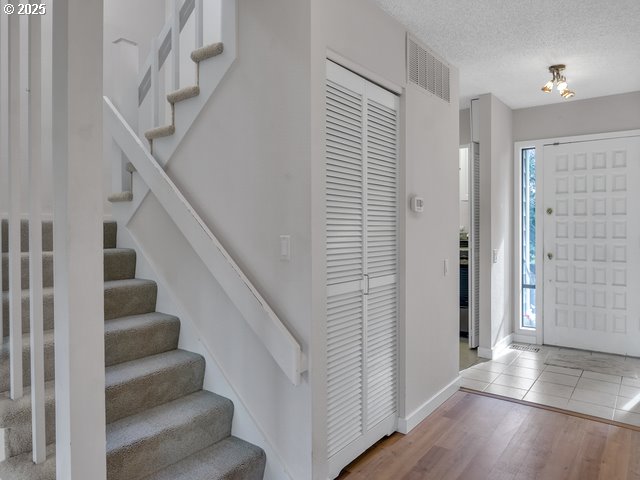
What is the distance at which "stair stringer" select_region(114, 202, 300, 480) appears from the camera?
2197 mm

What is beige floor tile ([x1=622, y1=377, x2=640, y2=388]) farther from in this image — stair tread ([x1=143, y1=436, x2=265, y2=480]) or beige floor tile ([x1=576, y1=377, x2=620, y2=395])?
stair tread ([x1=143, y1=436, x2=265, y2=480])

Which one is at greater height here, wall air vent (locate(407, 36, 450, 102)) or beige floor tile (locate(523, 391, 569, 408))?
wall air vent (locate(407, 36, 450, 102))

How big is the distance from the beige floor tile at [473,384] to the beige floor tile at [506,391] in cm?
5

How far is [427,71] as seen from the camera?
3.15m

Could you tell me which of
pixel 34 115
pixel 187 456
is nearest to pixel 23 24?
pixel 34 115

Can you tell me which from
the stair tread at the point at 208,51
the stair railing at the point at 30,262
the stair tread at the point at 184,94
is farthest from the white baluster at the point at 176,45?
the stair railing at the point at 30,262

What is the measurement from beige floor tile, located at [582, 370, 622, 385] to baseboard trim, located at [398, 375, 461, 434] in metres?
1.30

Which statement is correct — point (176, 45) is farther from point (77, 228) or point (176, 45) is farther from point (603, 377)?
point (603, 377)

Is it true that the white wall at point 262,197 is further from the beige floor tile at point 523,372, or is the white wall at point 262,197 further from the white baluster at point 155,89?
the beige floor tile at point 523,372

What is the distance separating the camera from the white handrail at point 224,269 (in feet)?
6.56

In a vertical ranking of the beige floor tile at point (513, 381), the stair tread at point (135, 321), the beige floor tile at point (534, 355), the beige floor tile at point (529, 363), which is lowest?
the beige floor tile at point (513, 381)

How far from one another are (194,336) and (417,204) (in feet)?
5.36

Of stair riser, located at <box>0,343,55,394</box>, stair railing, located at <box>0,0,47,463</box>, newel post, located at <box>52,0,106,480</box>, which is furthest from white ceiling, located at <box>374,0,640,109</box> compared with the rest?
stair riser, located at <box>0,343,55,394</box>

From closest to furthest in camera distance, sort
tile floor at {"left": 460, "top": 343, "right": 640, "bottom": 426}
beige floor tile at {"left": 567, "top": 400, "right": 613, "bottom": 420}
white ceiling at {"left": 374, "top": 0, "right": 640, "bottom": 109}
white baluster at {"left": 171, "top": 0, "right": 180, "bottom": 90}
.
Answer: white ceiling at {"left": 374, "top": 0, "right": 640, "bottom": 109}, white baluster at {"left": 171, "top": 0, "right": 180, "bottom": 90}, beige floor tile at {"left": 567, "top": 400, "right": 613, "bottom": 420}, tile floor at {"left": 460, "top": 343, "right": 640, "bottom": 426}
